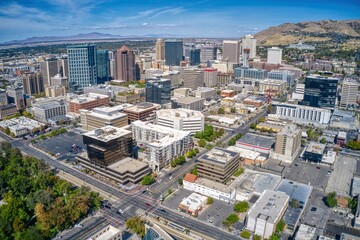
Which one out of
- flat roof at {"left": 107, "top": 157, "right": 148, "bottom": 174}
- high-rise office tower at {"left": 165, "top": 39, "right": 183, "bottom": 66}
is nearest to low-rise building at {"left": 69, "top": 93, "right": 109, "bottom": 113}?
flat roof at {"left": 107, "top": 157, "right": 148, "bottom": 174}

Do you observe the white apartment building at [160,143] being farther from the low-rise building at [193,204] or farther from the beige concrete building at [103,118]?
the low-rise building at [193,204]

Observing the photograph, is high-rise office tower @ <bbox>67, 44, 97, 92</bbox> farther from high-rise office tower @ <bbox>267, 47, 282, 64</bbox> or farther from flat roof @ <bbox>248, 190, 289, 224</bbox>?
high-rise office tower @ <bbox>267, 47, 282, 64</bbox>

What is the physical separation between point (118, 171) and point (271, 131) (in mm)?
49777

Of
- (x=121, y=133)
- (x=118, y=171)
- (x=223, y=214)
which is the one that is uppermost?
(x=121, y=133)

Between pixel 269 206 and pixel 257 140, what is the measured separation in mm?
32891

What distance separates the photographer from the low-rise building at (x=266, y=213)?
147ft

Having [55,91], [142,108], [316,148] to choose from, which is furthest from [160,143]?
[55,91]

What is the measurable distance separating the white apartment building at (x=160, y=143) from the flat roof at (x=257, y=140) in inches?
582

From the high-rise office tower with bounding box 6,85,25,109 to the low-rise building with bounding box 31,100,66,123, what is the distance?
9398mm

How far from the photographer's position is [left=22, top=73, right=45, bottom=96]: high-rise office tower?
12888 centimetres

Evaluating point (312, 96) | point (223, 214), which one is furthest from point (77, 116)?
point (312, 96)

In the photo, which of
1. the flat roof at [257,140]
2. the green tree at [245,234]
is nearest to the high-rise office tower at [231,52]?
the flat roof at [257,140]

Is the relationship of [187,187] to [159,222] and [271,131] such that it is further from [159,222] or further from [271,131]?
[271,131]

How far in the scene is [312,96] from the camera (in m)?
104
